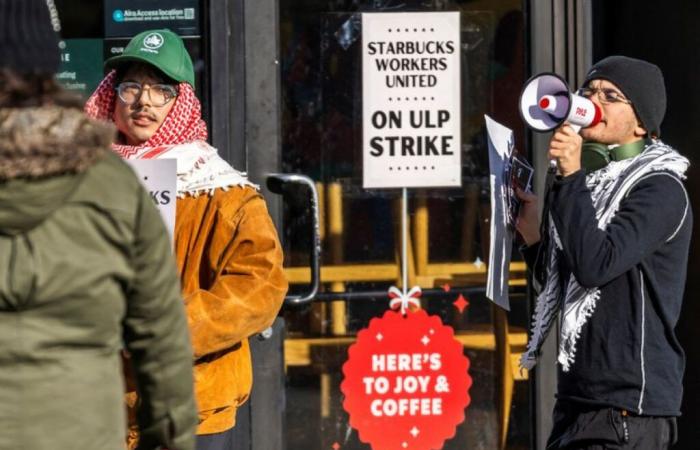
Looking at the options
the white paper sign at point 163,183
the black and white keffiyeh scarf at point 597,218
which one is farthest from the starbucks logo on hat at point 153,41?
the black and white keffiyeh scarf at point 597,218

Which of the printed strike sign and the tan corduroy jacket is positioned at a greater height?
the tan corduroy jacket

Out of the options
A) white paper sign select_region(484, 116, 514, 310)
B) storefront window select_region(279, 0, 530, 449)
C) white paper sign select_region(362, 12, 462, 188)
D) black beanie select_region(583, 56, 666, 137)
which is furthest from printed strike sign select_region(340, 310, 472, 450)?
black beanie select_region(583, 56, 666, 137)

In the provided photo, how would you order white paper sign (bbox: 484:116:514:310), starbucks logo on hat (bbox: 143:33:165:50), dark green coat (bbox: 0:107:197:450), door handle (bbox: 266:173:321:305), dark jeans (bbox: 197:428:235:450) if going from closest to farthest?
dark green coat (bbox: 0:107:197:450)
dark jeans (bbox: 197:428:235:450)
starbucks logo on hat (bbox: 143:33:165:50)
white paper sign (bbox: 484:116:514:310)
door handle (bbox: 266:173:321:305)

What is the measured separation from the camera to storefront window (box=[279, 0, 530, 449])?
195 inches

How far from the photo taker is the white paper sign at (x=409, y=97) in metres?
4.95

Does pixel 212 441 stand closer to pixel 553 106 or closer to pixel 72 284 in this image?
pixel 553 106

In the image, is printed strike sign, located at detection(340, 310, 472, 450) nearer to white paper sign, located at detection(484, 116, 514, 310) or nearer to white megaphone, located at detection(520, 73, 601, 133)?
white paper sign, located at detection(484, 116, 514, 310)

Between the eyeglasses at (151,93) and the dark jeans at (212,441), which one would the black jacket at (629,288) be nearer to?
the dark jeans at (212,441)

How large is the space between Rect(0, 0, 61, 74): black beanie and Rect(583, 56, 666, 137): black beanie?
193 cm

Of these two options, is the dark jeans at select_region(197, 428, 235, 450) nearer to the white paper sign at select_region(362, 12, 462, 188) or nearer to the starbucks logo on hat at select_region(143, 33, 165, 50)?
the starbucks logo on hat at select_region(143, 33, 165, 50)

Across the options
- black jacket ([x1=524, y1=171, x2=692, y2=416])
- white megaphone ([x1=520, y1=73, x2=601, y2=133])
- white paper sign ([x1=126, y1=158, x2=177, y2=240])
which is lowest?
black jacket ([x1=524, y1=171, x2=692, y2=416])

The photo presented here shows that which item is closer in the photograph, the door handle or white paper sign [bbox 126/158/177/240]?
white paper sign [bbox 126/158/177/240]

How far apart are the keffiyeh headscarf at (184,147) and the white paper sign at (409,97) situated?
3.91ft

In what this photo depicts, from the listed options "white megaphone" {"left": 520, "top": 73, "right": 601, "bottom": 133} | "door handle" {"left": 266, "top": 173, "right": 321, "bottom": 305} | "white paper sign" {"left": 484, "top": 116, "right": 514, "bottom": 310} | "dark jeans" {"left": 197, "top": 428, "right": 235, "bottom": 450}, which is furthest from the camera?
"door handle" {"left": 266, "top": 173, "right": 321, "bottom": 305}
